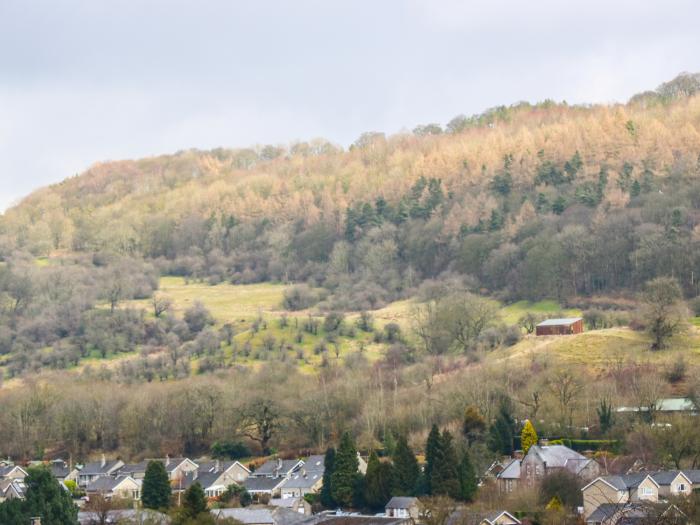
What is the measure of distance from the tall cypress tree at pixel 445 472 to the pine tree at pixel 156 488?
12.9 m

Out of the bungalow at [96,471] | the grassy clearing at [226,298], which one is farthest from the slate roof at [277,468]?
the grassy clearing at [226,298]

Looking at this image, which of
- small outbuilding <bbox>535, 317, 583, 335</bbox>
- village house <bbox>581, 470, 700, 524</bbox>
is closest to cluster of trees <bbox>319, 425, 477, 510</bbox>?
village house <bbox>581, 470, 700, 524</bbox>

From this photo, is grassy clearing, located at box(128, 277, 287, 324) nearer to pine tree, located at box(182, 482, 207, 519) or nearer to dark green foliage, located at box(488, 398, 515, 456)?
dark green foliage, located at box(488, 398, 515, 456)

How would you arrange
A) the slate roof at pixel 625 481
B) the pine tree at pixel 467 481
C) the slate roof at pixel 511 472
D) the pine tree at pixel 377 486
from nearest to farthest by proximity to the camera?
the slate roof at pixel 625 481, the pine tree at pixel 467 481, the pine tree at pixel 377 486, the slate roof at pixel 511 472

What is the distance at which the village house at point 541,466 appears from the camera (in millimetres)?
67438

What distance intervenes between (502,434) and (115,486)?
814 inches

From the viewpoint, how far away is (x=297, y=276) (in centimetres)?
14038

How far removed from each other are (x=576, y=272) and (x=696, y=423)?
4212cm

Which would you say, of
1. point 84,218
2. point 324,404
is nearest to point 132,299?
point 84,218

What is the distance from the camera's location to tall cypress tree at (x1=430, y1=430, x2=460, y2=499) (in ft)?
216

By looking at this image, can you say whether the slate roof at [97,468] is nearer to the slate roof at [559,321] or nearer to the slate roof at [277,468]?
the slate roof at [277,468]

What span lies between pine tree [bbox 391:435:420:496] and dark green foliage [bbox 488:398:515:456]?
23.2ft

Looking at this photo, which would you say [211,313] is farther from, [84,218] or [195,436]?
[84,218]

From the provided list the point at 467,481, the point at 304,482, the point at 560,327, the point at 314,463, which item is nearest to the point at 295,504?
the point at 304,482
